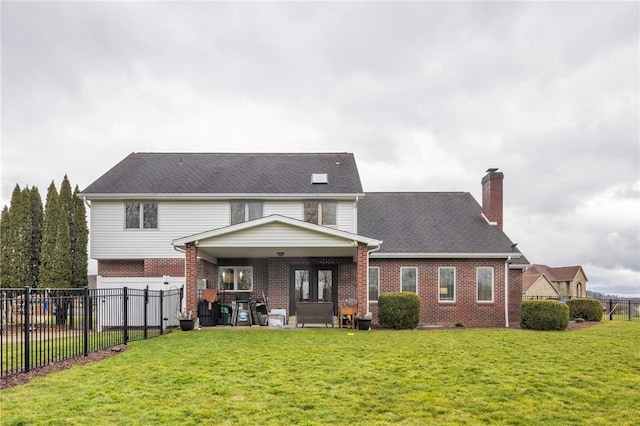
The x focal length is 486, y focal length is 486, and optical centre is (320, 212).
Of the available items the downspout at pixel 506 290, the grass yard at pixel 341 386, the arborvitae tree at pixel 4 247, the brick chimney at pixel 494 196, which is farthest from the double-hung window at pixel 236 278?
the arborvitae tree at pixel 4 247

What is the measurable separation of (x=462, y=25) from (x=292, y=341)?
35.5 ft

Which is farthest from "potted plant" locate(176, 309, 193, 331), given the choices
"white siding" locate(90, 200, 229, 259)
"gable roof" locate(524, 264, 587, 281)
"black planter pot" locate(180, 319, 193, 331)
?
"gable roof" locate(524, 264, 587, 281)

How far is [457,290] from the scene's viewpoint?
19.5 metres

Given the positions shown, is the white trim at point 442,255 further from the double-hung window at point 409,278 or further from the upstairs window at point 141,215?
the upstairs window at point 141,215

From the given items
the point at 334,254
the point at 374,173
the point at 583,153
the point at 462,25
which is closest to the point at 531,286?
the point at 374,173

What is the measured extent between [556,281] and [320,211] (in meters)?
45.9

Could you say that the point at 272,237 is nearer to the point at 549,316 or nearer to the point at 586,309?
the point at 549,316

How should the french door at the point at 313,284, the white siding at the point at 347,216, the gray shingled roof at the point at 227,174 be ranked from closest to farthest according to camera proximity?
1. the french door at the point at 313,284
2. the white siding at the point at 347,216
3. the gray shingled roof at the point at 227,174

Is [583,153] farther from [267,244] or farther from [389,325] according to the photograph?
[267,244]

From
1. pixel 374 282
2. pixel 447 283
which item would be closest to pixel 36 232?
pixel 374 282

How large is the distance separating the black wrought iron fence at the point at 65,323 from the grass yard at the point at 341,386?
0.94 metres

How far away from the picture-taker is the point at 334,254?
62.4 feet

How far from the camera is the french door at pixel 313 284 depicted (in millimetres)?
19812

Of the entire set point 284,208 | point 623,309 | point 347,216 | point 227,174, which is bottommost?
point 623,309
